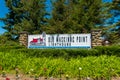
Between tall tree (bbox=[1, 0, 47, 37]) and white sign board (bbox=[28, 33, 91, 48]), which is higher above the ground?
tall tree (bbox=[1, 0, 47, 37])

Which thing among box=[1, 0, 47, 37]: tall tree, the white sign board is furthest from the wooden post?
box=[1, 0, 47, 37]: tall tree

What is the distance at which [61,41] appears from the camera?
24.0m

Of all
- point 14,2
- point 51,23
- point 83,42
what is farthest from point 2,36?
point 83,42

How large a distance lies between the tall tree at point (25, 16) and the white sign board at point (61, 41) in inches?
451

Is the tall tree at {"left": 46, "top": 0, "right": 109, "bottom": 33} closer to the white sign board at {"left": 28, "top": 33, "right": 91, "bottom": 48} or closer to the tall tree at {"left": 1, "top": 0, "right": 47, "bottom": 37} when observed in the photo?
the tall tree at {"left": 1, "top": 0, "right": 47, "bottom": 37}

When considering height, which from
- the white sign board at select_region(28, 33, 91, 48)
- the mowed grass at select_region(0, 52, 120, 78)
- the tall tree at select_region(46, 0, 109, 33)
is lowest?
the mowed grass at select_region(0, 52, 120, 78)

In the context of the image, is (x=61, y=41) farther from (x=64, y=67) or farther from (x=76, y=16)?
(x=64, y=67)

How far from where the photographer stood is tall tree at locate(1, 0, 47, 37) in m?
37.2

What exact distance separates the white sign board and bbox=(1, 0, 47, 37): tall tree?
11.5 metres

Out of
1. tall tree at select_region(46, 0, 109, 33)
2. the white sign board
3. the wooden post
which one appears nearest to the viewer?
the white sign board

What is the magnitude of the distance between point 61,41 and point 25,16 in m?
16.5

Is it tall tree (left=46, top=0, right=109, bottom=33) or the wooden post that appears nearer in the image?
the wooden post

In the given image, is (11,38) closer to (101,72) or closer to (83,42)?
(83,42)

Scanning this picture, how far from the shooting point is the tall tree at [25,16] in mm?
37250
